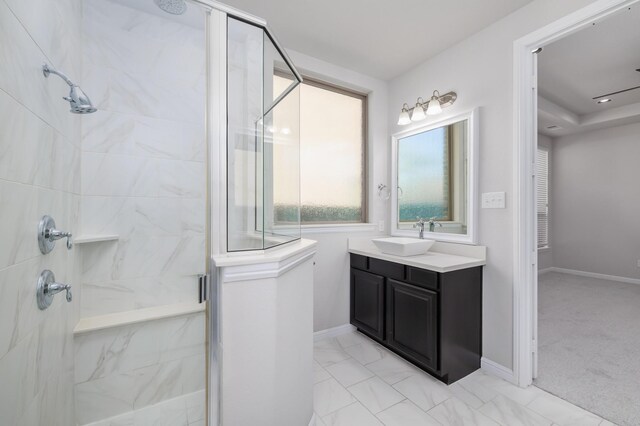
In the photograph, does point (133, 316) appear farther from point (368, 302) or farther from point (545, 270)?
point (545, 270)

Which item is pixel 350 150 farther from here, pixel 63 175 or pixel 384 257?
pixel 63 175

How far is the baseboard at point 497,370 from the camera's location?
1855 millimetres

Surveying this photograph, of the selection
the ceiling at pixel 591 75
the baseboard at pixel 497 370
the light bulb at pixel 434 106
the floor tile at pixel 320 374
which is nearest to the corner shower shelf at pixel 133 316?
the floor tile at pixel 320 374

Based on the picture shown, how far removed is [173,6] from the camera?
1341mm

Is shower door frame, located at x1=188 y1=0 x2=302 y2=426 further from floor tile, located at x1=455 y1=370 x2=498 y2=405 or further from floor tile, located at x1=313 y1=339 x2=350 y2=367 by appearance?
floor tile, located at x1=455 y1=370 x2=498 y2=405

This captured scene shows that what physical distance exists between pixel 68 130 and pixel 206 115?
686 mm

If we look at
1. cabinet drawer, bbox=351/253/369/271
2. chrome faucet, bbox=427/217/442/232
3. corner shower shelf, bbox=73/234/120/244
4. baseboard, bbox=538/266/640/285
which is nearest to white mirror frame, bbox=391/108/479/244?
chrome faucet, bbox=427/217/442/232

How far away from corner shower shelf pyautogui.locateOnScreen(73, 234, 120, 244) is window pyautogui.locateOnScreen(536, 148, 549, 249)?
19.3 feet

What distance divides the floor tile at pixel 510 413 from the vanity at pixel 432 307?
0.26 meters

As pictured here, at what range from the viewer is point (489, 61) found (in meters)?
2.04

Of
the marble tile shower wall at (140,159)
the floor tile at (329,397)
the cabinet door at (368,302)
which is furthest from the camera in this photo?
the cabinet door at (368,302)

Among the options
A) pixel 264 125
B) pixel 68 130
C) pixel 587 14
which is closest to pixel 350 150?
pixel 264 125

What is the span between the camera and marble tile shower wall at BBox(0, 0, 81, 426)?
2.55ft

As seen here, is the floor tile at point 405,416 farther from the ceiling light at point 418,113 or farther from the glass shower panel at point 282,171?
the ceiling light at point 418,113
